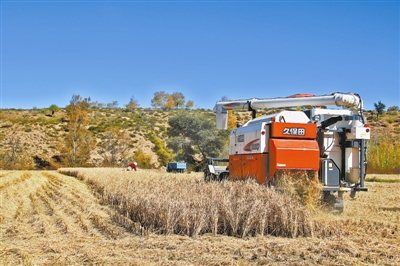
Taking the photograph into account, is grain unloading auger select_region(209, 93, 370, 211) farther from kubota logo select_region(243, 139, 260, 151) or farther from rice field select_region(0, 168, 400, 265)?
rice field select_region(0, 168, 400, 265)

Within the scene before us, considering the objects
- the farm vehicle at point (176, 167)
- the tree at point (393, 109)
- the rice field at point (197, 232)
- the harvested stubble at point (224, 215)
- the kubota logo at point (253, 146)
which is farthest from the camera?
the tree at point (393, 109)

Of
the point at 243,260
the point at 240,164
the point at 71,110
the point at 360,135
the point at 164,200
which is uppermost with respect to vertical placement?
the point at 71,110

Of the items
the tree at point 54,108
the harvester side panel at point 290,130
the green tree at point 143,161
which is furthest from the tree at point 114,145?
the harvester side panel at point 290,130

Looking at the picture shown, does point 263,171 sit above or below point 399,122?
below

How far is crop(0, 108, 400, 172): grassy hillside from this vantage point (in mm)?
59906

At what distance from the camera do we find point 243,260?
7.14m

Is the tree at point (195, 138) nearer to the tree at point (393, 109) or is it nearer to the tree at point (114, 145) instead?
the tree at point (114, 145)

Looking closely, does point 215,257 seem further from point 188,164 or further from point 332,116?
point 188,164

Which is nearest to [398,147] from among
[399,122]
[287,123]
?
[399,122]

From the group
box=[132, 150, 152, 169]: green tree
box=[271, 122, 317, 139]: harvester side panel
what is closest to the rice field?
box=[271, 122, 317, 139]: harvester side panel

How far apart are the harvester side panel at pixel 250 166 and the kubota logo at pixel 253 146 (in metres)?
0.18

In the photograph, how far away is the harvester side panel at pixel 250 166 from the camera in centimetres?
1237

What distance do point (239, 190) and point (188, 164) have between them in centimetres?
3734

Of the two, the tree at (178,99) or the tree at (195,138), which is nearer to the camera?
the tree at (195,138)
